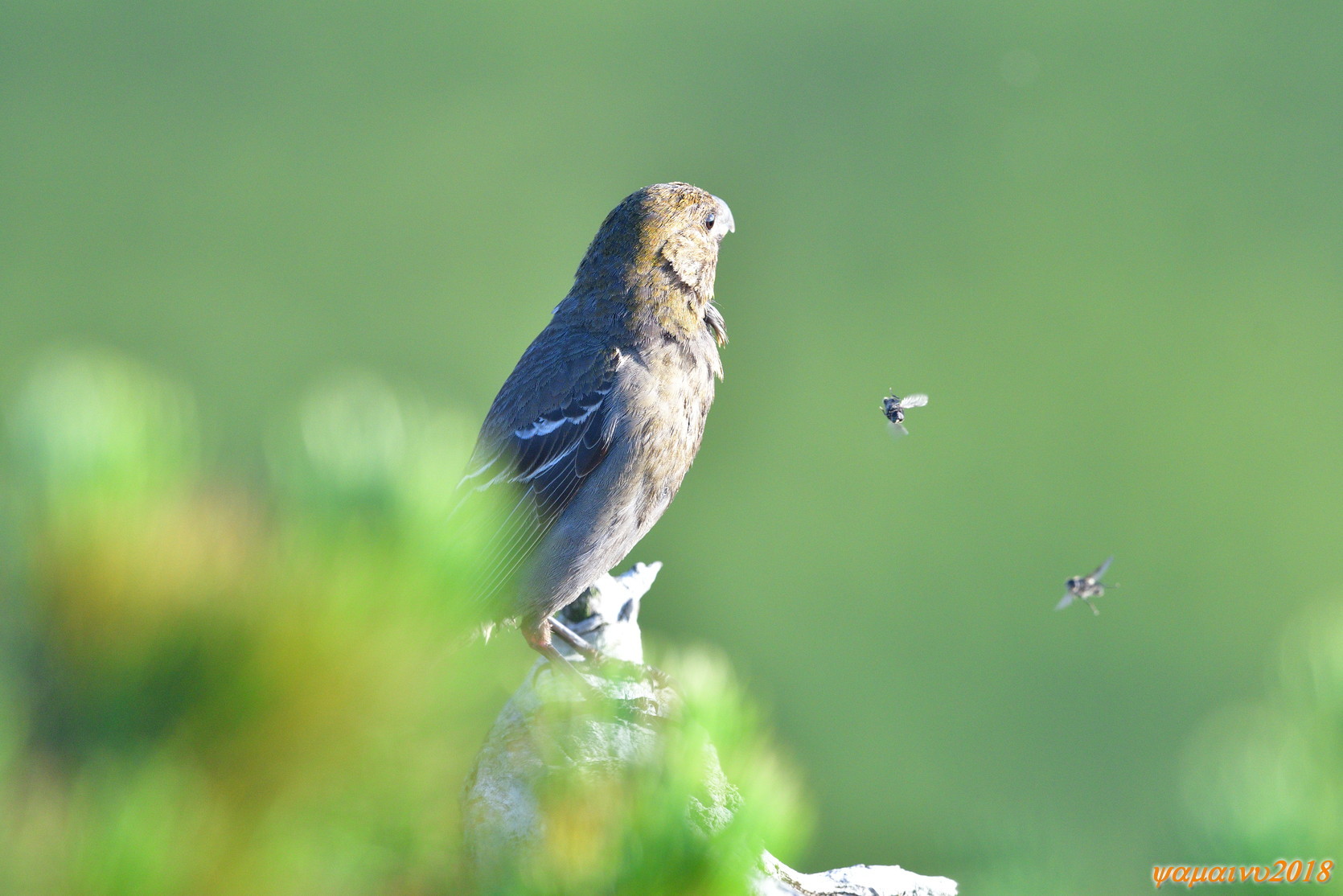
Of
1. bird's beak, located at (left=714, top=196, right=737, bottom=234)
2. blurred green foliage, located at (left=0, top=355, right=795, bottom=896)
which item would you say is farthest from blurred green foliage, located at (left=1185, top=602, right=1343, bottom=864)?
bird's beak, located at (left=714, top=196, right=737, bottom=234)

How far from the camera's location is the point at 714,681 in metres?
1.06

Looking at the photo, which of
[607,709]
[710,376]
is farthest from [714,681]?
[710,376]

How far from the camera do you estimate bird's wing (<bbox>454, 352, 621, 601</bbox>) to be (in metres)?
Answer: 2.73

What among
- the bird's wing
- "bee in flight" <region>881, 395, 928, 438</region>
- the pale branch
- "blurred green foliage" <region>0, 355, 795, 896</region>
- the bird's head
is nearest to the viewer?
"blurred green foliage" <region>0, 355, 795, 896</region>

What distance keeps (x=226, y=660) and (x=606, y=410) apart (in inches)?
77.0

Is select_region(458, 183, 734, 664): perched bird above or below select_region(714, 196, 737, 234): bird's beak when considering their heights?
below

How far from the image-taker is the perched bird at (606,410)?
2.70 metres

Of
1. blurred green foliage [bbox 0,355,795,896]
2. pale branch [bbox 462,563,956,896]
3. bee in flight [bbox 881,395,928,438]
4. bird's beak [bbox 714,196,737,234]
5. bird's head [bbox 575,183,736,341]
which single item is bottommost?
blurred green foliage [bbox 0,355,795,896]

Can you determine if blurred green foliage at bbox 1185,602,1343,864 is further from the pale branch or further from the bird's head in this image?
the bird's head

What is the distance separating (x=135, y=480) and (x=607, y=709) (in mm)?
502

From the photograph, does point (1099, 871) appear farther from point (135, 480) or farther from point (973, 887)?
point (135, 480)

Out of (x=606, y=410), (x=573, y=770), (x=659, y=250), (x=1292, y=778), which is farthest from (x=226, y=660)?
(x=659, y=250)

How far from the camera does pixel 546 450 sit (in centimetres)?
283

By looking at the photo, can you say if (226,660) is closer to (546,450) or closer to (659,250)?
(546,450)
